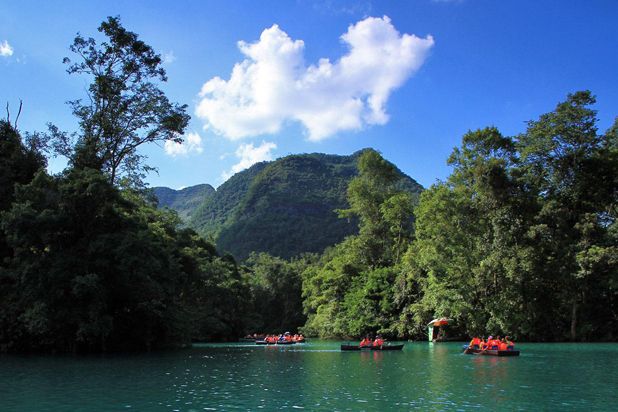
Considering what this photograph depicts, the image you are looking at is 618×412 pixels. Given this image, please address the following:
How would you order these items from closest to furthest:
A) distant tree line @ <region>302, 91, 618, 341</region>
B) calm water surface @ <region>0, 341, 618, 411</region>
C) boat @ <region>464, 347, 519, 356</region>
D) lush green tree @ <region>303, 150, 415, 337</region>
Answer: calm water surface @ <region>0, 341, 618, 411</region>
boat @ <region>464, 347, 519, 356</region>
distant tree line @ <region>302, 91, 618, 341</region>
lush green tree @ <region>303, 150, 415, 337</region>

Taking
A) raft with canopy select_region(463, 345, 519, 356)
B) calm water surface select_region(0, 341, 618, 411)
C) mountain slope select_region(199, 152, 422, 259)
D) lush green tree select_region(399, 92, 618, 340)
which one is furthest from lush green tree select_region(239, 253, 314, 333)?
calm water surface select_region(0, 341, 618, 411)

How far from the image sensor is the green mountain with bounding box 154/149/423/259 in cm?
10662

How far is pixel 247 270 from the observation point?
280 ft

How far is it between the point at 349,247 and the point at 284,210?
53934 mm

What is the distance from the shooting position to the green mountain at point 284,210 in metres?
107

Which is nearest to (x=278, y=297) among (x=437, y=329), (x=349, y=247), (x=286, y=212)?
(x=349, y=247)

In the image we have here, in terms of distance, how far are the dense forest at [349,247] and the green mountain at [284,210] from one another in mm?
36072

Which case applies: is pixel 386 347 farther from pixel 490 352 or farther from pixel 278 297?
pixel 278 297

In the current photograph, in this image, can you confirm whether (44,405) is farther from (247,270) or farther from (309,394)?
(247,270)

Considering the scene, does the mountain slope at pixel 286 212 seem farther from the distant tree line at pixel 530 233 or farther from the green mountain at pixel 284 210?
the distant tree line at pixel 530 233

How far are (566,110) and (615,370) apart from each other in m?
27.8

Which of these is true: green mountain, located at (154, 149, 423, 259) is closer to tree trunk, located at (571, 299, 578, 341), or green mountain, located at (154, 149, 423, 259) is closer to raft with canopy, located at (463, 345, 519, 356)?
tree trunk, located at (571, 299, 578, 341)

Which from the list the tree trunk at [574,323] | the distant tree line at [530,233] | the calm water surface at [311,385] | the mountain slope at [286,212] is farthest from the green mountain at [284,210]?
the calm water surface at [311,385]

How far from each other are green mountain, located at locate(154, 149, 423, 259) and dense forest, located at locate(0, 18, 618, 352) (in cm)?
3607
